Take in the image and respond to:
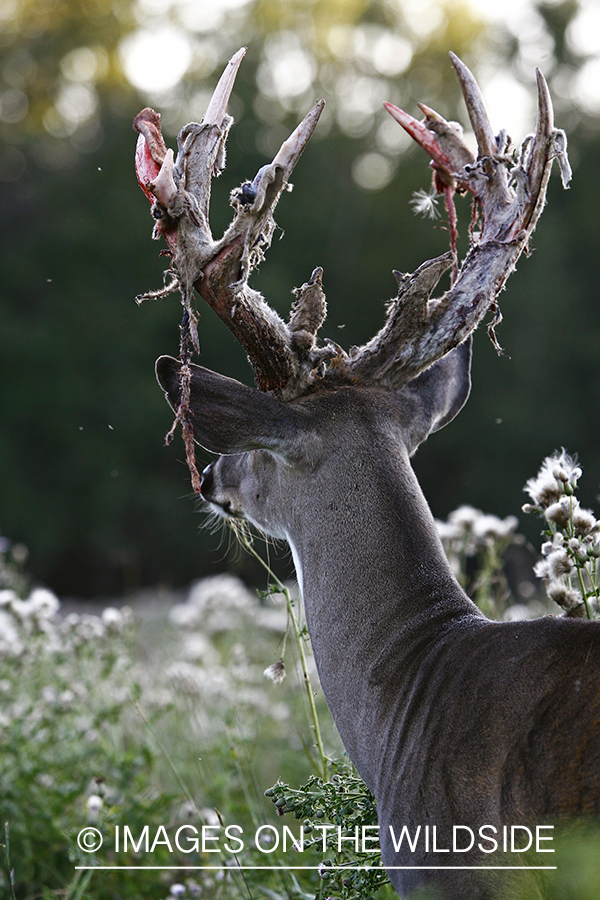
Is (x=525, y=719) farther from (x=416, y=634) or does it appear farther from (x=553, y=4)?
(x=553, y=4)

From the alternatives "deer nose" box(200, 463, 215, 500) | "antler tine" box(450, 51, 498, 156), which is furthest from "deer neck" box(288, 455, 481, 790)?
"antler tine" box(450, 51, 498, 156)

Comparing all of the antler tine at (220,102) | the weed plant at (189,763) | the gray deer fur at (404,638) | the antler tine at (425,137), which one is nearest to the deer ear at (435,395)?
the gray deer fur at (404,638)

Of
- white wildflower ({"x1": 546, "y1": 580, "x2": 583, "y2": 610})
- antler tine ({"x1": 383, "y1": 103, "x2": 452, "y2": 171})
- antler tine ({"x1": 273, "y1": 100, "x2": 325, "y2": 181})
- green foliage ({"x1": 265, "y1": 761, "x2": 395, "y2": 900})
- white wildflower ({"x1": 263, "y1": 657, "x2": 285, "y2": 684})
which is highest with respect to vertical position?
antler tine ({"x1": 383, "y1": 103, "x2": 452, "y2": 171})

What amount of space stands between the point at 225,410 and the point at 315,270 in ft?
1.97

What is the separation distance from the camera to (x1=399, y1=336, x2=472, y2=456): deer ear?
3.04 m

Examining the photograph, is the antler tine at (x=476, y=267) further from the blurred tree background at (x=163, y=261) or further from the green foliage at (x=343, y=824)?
the blurred tree background at (x=163, y=261)

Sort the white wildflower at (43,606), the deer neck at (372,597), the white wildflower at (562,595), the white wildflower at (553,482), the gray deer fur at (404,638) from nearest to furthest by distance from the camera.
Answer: the gray deer fur at (404,638)
the deer neck at (372,597)
the white wildflower at (562,595)
the white wildflower at (553,482)
the white wildflower at (43,606)

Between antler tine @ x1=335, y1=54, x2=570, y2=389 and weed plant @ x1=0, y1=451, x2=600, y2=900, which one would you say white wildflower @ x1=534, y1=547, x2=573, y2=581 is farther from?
antler tine @ x1=335, y1=54, x2=570, y2=389

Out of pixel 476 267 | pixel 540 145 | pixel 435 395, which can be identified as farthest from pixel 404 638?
pixel 540 145

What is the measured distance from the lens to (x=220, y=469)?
3.31 metres

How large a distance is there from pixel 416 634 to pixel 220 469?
1081 mm

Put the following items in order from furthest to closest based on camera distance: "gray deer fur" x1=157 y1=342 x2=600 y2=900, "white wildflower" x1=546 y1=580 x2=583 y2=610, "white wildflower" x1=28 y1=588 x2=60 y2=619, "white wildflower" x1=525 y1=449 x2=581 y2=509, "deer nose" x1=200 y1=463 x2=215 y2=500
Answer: "white wildflower" x1=28 y1=588 x2=60 y2=619 → "deer nose" x1=200 y1=463 x2=215 y2=500 → "white wildflower" x1=525 y1=449 x2=581 y2=509 → "white wildflower" x1=546 y1=580 x2=583 y2=610 → "gray deer fur" x1=157 y1=342 x2=600 y2=900

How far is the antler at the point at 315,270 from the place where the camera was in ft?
8.91

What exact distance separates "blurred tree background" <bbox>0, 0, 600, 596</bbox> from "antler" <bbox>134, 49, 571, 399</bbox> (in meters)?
11.9
